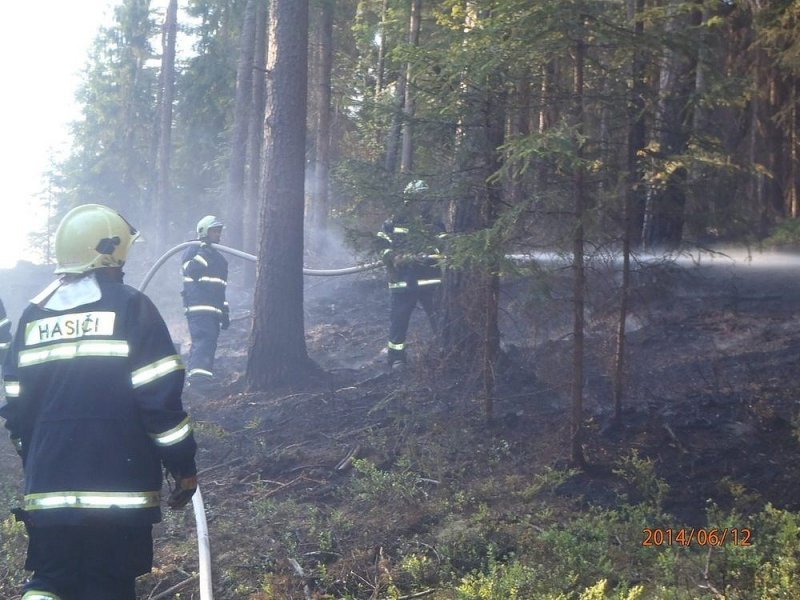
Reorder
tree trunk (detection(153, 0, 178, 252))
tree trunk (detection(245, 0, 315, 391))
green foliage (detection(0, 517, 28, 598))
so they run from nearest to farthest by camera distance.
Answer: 1. green foliage (detection(0, 517, 28, 598))
2. tree trunk (detection(245, 0, 315, 391))
3. tree trunk (detection(153, 0, 178, 252))

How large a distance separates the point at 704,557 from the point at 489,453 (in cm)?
247

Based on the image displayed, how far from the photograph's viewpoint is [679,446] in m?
6.66

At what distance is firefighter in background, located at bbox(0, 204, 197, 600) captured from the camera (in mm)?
3557

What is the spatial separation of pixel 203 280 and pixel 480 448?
522cm

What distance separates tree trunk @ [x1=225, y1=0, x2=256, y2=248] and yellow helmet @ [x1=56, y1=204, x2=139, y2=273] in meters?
16.9

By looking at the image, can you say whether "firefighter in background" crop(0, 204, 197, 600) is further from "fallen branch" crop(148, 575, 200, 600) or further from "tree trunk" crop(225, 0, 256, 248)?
"tree trunk" crop(225, 0, 256, 248)

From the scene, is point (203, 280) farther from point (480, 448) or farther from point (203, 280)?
point (480, 448)

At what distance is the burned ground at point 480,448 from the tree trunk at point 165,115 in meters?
19.7

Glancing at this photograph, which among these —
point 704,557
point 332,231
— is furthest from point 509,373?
point 332,231

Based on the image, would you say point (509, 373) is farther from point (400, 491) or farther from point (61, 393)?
point (61, 393)

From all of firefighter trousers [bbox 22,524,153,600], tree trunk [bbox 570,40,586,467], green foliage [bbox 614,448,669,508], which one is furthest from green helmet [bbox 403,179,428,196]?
firefighter trousers [bbox 22,524,153,600]

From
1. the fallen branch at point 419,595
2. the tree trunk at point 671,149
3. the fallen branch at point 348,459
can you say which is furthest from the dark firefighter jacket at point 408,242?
the fallen branch at point 419,595

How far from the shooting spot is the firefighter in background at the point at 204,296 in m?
10.9
